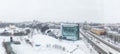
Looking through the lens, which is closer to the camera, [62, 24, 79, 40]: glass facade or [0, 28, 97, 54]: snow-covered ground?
[0, 28, 97, 54]: snow-covered ground

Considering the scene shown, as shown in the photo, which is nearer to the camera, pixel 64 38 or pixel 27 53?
pixel 27 53

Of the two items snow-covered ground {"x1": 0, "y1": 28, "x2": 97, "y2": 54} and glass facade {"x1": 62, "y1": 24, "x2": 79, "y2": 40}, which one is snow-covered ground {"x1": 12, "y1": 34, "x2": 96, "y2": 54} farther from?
glass facade {"x1": 62, "y1": 24, "x2": 79, "y2": 40}

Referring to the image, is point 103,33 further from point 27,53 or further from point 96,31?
point 27,53

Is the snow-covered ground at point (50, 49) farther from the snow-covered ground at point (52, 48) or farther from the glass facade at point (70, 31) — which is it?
the glass facade at point (70, 31)

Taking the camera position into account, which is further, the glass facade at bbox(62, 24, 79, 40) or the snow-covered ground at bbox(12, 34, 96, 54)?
the glass facade at bbox(62, 24, 79, 40)

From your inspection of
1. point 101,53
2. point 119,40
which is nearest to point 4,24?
point 119,40

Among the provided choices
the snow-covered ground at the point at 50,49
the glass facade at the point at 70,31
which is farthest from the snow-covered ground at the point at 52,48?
the glass facade at the point at 70,31

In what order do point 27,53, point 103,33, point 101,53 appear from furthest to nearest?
point 103,33 < point 101,53 < point 27,53

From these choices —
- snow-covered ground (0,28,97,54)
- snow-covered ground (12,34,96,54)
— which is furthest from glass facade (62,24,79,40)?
snow-covered ground (12,34,96,54)

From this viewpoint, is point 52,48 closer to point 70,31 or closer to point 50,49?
point 50,49

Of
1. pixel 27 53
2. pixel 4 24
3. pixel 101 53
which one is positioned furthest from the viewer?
pixel 4 24

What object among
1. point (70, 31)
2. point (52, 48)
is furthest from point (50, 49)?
Result: point (70, 31)
